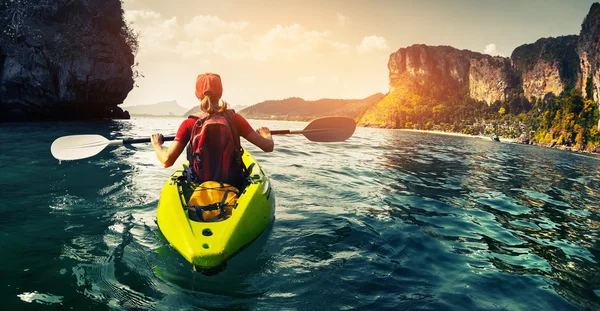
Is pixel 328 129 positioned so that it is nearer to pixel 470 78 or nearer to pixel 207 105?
pixel 207 105

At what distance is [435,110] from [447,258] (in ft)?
519

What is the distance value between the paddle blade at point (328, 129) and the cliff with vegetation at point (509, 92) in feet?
199

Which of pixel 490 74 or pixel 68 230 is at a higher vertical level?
pixel 490 74

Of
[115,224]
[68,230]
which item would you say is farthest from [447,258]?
[68,230]

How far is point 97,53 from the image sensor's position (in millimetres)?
30500

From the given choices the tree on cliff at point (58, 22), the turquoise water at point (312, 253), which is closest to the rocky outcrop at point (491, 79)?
the tree on cliff at point (58, 22)

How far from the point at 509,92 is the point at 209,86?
167 metres

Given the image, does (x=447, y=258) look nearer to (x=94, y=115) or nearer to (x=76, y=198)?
(x=76, y=198)

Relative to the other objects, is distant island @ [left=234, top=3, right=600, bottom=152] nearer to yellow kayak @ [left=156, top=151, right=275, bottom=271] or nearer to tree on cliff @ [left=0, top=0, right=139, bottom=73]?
yellow kayak @ [left=156, top=151, right=275, bottom=271]

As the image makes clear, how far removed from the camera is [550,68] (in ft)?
382

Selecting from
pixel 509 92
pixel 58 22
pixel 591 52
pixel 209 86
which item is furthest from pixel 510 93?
pixel 209 86

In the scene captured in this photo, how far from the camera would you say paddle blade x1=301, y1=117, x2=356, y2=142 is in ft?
24.4

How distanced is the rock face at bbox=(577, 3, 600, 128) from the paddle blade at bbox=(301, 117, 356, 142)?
78.8 m

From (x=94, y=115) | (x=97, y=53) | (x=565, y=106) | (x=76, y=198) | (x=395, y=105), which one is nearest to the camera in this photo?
(x=76, y=198)
